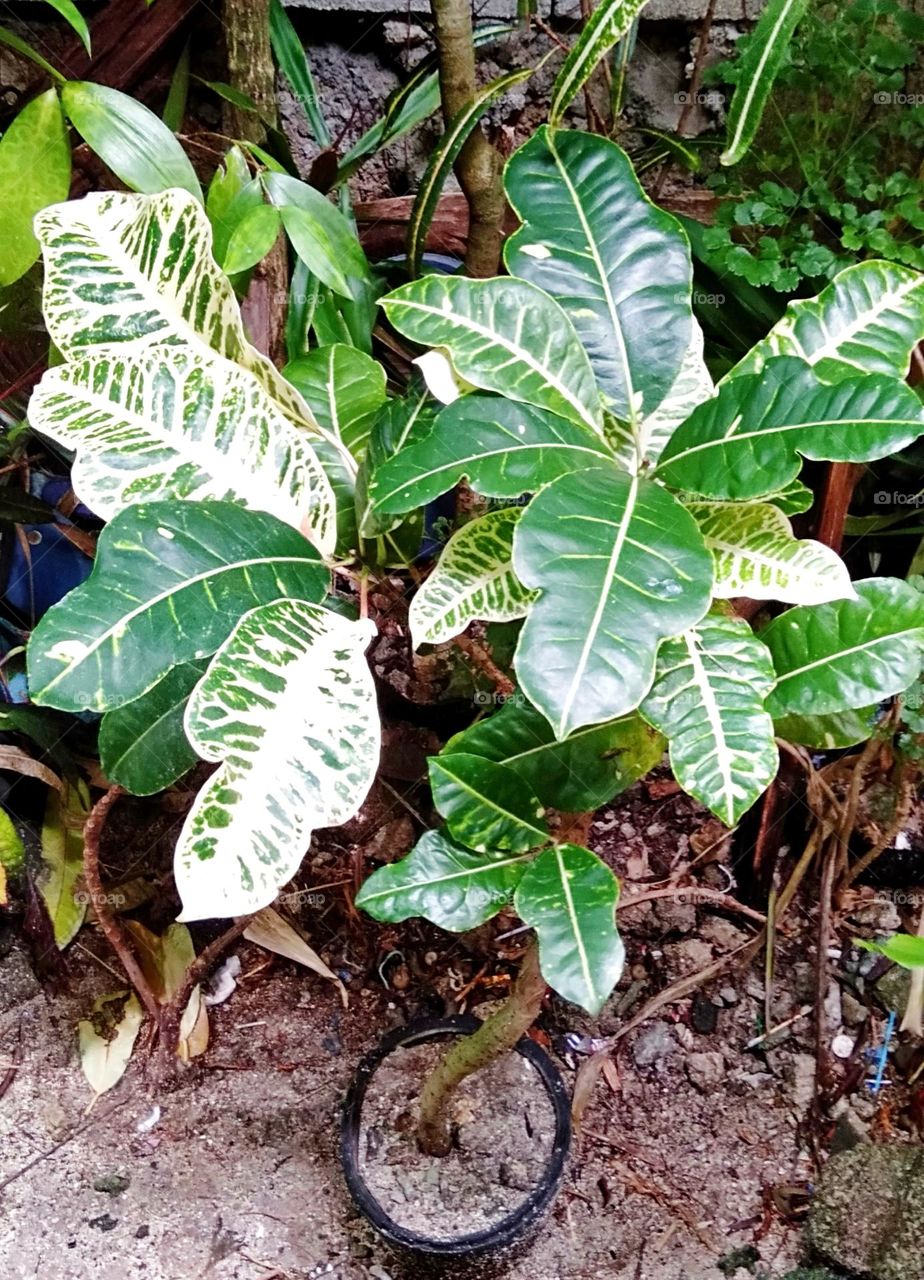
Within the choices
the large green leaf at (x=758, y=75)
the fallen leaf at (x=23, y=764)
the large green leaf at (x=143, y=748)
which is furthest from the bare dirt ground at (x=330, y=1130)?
the large green leaf at (x=758, y=75)

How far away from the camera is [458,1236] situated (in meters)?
1.04

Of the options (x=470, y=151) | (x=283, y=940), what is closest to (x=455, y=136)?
(x=470, y=151)

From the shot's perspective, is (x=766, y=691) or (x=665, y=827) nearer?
(x=766, y=691)

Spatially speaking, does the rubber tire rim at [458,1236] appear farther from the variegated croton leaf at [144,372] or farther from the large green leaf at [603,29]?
the large green leaf at [603,29]

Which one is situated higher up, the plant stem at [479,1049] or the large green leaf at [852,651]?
the large green leaf at [852,651]

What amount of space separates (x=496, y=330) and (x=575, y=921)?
459mm

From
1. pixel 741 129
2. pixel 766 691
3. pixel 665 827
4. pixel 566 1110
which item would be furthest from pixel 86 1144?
pixel 741 129

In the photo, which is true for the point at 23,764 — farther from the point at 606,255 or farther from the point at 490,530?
the point at 606,255

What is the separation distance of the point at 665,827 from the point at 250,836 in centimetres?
105

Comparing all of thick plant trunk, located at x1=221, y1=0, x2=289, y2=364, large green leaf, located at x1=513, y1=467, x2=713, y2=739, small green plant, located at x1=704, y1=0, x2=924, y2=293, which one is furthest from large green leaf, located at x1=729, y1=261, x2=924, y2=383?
thick plant trunk, located at x1=221, y1=0, x2=289, y2=364

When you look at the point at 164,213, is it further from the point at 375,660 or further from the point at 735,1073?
the point at 735,1073

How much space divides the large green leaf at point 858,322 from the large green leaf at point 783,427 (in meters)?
0.11

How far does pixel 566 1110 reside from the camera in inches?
43.0

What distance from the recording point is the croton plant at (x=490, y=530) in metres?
0.62
